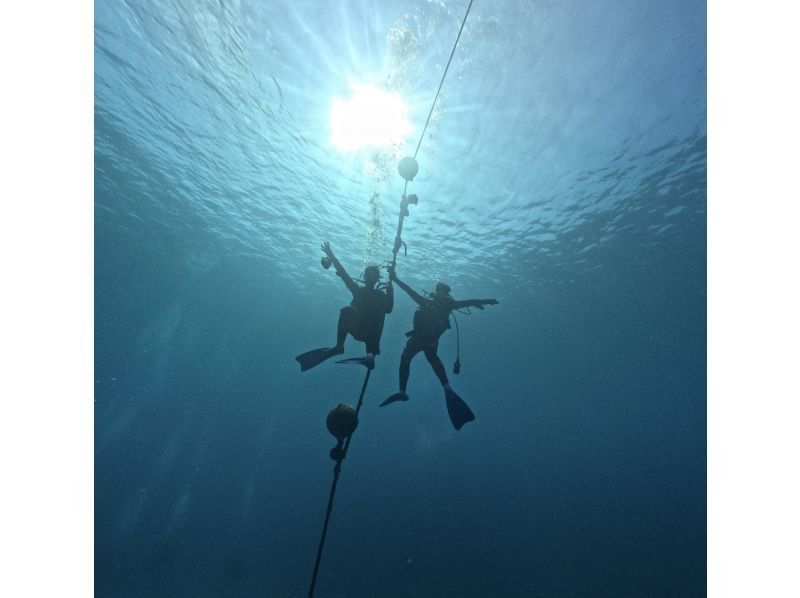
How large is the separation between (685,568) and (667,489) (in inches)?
1151

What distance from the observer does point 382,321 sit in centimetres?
584

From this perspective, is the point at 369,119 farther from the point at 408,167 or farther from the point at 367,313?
the point at 367,313

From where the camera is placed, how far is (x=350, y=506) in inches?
1336

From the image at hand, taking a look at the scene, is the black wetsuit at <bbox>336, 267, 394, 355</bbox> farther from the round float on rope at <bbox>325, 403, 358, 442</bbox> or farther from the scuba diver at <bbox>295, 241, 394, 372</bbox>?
the round float on rope at <bbox>325, 403, 358, 442</bbox>

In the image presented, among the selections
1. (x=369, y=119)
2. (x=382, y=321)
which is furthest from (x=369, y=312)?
(x=369, y=119)

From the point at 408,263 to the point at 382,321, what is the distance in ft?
54.9

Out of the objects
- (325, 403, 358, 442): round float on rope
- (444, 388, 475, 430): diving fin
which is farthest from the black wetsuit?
(325, 403, 358, 442): round float on rope

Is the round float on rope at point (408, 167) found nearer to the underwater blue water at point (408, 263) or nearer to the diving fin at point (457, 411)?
the diving fin at point (457, 411)

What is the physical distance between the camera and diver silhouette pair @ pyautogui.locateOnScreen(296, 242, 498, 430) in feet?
17.4

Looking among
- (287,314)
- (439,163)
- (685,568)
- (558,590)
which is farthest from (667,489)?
(439,163)

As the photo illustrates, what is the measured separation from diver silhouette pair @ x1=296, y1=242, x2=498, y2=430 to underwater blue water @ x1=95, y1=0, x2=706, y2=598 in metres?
6.25

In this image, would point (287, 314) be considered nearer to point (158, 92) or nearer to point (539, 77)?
point (158, 92)

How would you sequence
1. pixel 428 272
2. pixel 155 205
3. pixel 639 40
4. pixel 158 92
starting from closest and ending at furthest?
pixel 639 40 < pixel 158 92 < pixel 155 205 < pixel 428 272

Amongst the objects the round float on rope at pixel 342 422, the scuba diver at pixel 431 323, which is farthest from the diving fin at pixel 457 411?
the round float on rope at pixel 342 422
